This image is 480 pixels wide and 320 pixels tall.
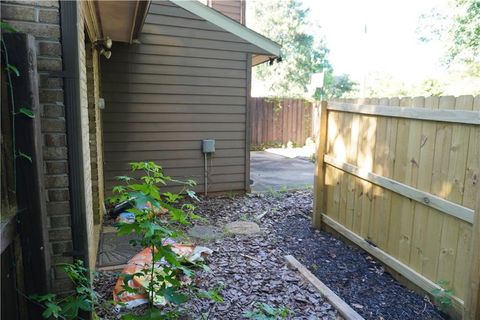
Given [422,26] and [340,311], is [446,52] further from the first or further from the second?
[340,311]

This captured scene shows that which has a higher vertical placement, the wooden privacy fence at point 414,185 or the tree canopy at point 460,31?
the tree canopy at point 460,31

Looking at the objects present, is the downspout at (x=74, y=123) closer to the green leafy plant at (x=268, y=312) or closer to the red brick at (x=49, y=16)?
the red brick at (x=49, y=16)

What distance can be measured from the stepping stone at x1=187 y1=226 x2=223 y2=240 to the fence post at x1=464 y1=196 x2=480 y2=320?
8.42 ft

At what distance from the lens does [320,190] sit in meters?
4.65

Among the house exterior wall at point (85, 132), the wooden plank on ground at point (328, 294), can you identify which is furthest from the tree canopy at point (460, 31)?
the house exterior wall at point (85, 132)

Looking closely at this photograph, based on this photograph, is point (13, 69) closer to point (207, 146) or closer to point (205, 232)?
point (205, 232)

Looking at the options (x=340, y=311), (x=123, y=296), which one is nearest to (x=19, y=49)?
(x=123, y=296)

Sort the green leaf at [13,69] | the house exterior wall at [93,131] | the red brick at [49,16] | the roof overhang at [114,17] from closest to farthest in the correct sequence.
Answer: the green leaf at [13,69], the red brick at [49,16], the roof overhang at [114,17], the house exterior wall at [93,131]

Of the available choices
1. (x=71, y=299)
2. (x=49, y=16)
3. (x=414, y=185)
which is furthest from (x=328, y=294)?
(x=49, y=16)

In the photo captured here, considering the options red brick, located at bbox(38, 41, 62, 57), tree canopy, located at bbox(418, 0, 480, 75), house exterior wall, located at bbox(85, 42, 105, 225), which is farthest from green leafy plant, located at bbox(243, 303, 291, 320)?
tree canopy, located at bbox(418, 0, 480, 75)

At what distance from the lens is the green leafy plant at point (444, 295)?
8.82 ft

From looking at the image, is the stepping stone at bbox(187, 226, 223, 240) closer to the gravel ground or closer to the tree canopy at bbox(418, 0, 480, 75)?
the gravel ground

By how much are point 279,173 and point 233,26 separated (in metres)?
3.98

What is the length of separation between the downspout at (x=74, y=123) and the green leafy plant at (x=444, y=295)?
2.60 meters
